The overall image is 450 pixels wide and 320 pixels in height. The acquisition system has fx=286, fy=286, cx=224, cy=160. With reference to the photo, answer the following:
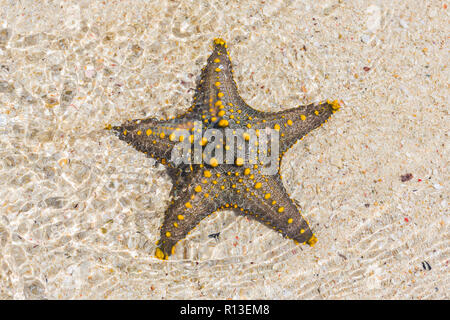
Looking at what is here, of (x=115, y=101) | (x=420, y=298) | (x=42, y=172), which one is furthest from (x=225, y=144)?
(x=420, y=298)

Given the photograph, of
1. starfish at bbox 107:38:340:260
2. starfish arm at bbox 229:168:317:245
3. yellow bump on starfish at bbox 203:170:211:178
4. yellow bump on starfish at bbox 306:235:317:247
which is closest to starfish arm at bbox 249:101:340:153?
starfish at bbox 107:38:340:260

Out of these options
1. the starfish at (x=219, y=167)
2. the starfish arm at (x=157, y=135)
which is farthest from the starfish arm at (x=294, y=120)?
the starfish arm at (x=157, y=135)

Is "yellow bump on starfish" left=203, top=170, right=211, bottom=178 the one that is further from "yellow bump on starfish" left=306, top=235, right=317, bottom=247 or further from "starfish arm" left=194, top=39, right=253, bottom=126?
"yellow bump on starfish" left=306, top=235, right=317, bottom=247

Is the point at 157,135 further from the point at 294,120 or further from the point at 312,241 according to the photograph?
the point at 312,241

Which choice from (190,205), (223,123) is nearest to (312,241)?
(190,205)

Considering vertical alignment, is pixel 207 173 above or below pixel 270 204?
above

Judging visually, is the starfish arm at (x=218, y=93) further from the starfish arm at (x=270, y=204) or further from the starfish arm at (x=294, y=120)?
the starfish arm at (x=270, y=204)
